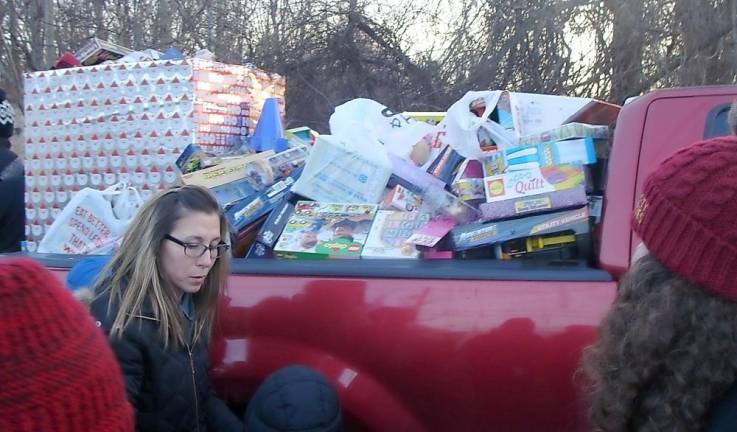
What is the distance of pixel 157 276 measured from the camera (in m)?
2.30

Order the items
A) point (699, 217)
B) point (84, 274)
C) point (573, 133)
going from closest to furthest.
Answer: point (699, 217), point (84, 274), point (573, 133)

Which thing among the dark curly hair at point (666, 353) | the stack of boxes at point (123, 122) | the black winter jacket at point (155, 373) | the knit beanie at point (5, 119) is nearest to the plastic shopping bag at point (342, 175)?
the stack of boxes at point (123, 122)

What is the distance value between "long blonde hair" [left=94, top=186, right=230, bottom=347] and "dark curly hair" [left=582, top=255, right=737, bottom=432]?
1.41 m

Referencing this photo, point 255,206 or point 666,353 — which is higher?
point 255,206

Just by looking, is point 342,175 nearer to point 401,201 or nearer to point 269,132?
point 401,201

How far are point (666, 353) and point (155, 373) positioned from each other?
1509 mm

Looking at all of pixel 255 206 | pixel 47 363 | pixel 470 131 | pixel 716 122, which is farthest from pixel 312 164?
pixel 47 363

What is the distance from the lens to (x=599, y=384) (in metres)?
1.38

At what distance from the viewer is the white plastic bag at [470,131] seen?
3143mm

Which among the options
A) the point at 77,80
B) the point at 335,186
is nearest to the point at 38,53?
the point at 77,80

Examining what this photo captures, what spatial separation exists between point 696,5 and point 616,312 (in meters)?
8.28

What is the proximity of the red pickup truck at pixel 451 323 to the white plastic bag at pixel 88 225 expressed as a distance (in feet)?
3.14

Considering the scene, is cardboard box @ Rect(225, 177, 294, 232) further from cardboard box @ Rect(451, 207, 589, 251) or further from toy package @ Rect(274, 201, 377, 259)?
cardboard box @ Rect(451, 207, 589, 251)

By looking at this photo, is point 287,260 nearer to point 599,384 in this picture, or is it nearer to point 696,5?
point 599,384
